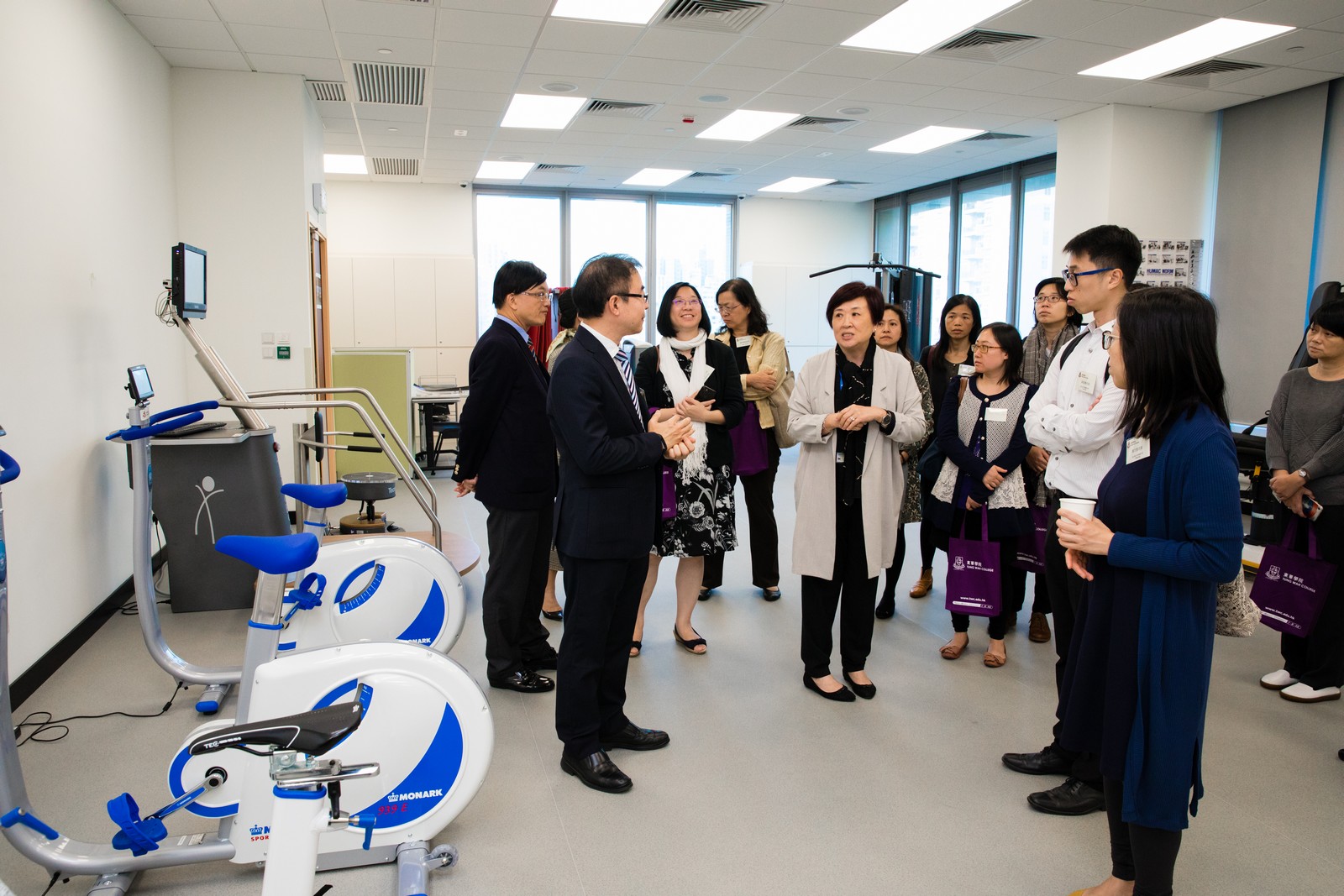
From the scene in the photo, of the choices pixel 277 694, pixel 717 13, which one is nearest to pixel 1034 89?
pixel 717 13

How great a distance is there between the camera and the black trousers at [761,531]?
439cm

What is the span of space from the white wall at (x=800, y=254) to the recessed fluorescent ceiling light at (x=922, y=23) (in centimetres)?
574

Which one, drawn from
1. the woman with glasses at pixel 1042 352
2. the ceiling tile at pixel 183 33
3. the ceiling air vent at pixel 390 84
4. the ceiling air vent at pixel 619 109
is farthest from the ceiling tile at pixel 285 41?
the woman with glasses at pixel 1042 352

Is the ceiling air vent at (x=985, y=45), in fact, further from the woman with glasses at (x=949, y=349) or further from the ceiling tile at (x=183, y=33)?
the ceiling tile at (x=183, y=33)

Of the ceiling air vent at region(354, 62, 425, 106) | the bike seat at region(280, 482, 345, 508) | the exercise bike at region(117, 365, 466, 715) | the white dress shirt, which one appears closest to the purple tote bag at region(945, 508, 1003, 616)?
the white dress shirt

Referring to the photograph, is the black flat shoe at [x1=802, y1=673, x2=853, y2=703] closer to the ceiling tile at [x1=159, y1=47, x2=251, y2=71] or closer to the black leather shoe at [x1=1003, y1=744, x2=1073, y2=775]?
the black leather shoe at [x1=1003, y1=744, x2=1073, y2=775]

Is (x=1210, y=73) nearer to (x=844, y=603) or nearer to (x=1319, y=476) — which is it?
(x=1319, y=476)

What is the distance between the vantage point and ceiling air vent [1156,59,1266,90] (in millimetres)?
5930

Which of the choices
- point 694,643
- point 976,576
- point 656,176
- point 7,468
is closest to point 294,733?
point 7,468

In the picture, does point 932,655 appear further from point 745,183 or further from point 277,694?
point 745,183

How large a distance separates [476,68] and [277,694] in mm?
5094

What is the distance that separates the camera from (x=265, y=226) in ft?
19.9

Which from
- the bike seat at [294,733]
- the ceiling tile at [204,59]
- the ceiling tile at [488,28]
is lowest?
the bike seat at [294,733]

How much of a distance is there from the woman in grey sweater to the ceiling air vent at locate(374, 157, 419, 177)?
8249mm
